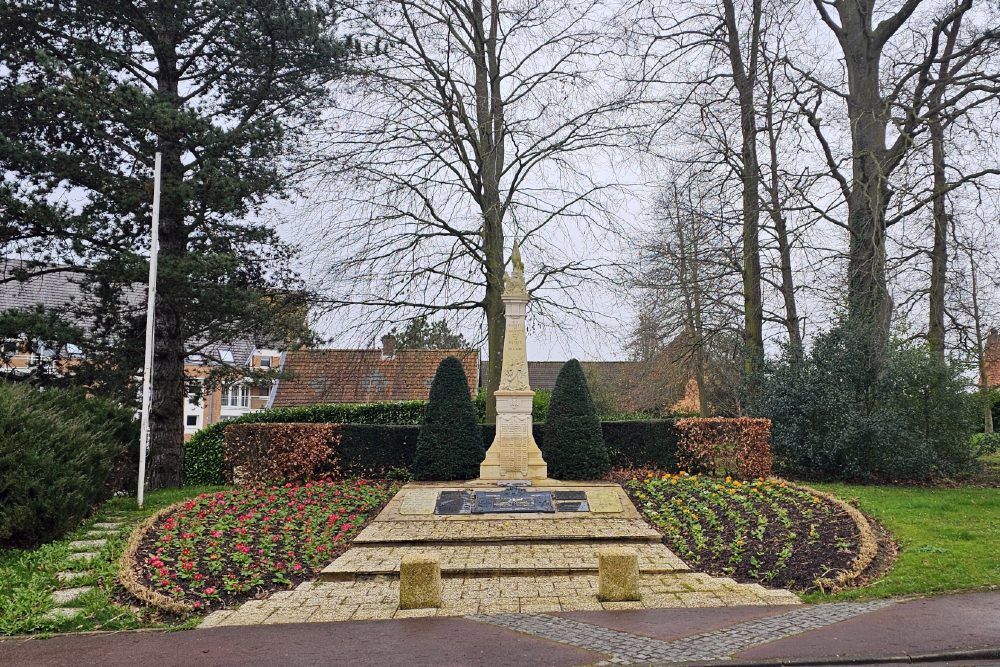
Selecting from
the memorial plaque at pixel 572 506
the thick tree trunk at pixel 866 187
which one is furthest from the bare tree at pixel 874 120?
the memorial plaque at pixel 572 506

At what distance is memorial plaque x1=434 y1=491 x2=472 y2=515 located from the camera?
42.7ft

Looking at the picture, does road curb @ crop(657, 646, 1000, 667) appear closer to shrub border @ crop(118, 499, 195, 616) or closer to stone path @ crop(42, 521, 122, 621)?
shrub border @ crop(118, 499, 195, 616)

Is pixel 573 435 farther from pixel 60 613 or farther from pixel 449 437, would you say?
pixel 60 613

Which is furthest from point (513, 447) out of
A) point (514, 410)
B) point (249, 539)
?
point (249, 539)

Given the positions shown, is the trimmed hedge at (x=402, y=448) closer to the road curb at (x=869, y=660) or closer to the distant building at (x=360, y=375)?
the distant building at (x=360, y=375)

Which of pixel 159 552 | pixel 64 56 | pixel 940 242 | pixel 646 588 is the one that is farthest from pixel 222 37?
pixel 940 242

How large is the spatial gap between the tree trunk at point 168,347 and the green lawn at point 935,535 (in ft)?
43.5

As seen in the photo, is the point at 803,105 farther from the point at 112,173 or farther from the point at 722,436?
the point at 112,173

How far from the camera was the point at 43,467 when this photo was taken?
1042cm

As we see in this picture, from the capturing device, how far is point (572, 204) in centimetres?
1877

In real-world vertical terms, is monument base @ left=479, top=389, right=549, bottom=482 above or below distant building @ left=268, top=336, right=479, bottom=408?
below

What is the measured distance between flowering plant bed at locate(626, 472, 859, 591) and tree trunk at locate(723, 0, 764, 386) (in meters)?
5.15

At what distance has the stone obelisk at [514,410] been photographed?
16.0m

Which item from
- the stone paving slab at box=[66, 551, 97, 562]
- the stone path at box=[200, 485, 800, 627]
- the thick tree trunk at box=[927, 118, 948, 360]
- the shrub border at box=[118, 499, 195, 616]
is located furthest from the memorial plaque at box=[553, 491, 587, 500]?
the thick tree trunk at box=[927, 118, 948, 360]
